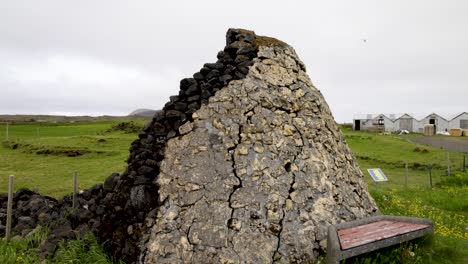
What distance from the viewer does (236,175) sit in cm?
693

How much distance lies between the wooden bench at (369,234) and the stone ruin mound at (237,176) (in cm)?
36

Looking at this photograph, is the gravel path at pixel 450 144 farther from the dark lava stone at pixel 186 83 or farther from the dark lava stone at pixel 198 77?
the dark lava stone at pixel 186 83

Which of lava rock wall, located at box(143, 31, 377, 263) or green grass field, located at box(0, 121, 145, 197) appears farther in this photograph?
green grass field, located at box(0, 121, 145, 197)

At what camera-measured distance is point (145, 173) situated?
24.0 ft

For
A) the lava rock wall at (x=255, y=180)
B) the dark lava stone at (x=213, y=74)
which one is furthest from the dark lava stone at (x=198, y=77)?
the lava rock wall at (x=255, y=180)

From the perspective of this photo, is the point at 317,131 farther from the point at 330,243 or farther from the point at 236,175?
the point at 330,243

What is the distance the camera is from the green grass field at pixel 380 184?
7422 mm

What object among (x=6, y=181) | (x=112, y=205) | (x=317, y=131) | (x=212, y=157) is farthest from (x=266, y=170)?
(x=6, y=181)

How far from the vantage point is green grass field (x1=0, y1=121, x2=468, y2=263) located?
7422mm

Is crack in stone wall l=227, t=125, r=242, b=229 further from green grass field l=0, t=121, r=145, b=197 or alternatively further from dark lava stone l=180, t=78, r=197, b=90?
green grass field l=0, t=121, r=145, b=197

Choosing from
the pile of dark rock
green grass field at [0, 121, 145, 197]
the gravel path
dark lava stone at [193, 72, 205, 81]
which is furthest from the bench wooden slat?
the gravel path

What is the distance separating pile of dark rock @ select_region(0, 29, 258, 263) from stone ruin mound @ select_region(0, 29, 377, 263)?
2cm

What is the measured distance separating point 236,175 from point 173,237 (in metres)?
1.43

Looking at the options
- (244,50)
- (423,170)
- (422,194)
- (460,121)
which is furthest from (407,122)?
(244,50)
